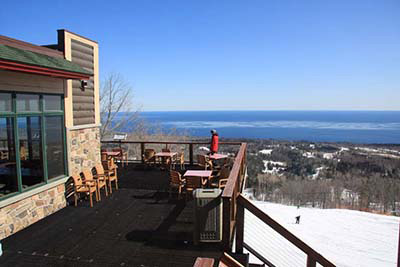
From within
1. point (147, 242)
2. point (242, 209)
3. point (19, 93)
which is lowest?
point (147, 242)

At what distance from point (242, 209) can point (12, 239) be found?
3787mm

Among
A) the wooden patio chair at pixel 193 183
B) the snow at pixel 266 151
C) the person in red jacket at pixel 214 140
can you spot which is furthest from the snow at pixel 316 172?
the wooden patio chair at pixel 193 183

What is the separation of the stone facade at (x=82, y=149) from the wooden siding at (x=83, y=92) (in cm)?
30

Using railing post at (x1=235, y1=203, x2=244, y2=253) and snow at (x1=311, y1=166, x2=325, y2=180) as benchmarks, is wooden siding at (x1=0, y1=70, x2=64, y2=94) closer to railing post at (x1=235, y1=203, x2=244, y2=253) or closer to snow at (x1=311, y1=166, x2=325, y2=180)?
railing post at (x1=235, y1=203, x2=244, y2=253)

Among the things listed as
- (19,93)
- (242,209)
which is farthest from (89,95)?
(242,209)

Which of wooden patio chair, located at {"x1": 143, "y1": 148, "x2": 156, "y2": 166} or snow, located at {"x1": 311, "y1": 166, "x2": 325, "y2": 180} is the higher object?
wooden patio chair, located at {"x1": 143, "y1": 148, "x2": 156, "y2": 166}

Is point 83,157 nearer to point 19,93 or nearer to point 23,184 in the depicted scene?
point 23,184

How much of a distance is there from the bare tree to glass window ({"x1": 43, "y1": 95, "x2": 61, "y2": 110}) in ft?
51.4

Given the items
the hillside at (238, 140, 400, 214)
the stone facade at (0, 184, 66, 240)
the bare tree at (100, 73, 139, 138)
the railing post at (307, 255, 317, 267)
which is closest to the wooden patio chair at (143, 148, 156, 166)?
the stone facade at (0, 184, 66, 240)

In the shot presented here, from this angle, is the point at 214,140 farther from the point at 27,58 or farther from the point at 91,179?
the point at 27,58

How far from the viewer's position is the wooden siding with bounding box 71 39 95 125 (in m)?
6.32

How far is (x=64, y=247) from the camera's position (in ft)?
13.5

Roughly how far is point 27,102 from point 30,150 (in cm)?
98

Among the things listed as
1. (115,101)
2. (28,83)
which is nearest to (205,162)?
(28,83)
